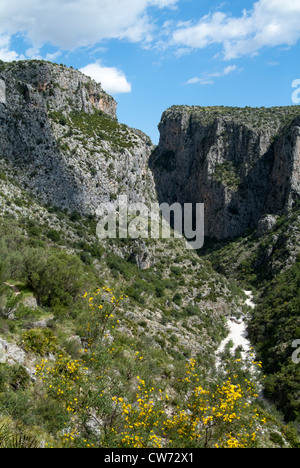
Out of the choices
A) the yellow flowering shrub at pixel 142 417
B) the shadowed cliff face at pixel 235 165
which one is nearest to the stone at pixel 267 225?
the shadowed cliff face at pixel 235 165

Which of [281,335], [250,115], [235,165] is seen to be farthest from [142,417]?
[250,115]

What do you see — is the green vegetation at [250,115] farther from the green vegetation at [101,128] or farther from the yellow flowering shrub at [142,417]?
the yellow flowering shrub at [142,417]

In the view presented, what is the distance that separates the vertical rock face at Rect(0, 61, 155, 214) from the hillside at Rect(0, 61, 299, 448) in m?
0.22

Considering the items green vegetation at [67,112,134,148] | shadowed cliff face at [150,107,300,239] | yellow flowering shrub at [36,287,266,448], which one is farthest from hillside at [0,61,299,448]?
shadowed cliff face at [150,107,300,239]

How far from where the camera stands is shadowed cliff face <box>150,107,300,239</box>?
7903 centimetres

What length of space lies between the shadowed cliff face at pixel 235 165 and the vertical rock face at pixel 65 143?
34.9m

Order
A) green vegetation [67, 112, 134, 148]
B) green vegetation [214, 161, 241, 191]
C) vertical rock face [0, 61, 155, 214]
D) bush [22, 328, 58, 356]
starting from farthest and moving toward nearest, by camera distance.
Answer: green vegetation [214, 161, 241, 191], green vegetation [67, 112, 134, 148], vertical rock face [0, 61, 155, 214], bush [22, 328, 58, 356]

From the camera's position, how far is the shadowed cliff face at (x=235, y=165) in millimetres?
79025

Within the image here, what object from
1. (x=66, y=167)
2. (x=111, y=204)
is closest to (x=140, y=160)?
(x=111, y=204)

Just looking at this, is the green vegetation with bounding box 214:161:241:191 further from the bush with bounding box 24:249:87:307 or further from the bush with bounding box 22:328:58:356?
the bush with bounding box 22:328:58:356

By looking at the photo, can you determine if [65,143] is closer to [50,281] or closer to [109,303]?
[109,303]

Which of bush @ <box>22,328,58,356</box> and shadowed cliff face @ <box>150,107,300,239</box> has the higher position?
shadowed cliff face @ <box>150,107,300,239</box>

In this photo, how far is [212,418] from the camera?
23.5ft

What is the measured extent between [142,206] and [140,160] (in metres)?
9.69
